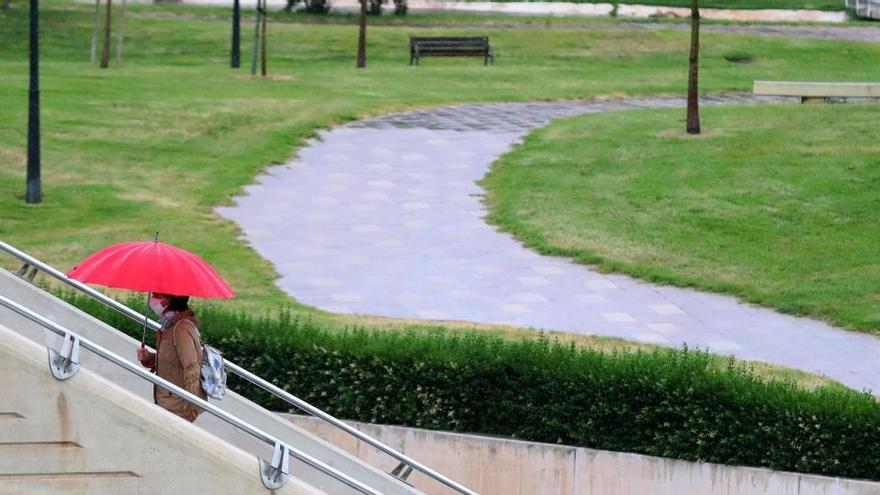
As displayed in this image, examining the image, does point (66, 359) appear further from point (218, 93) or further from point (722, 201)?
point (218, 93)

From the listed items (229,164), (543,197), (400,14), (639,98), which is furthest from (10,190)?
(400,14)

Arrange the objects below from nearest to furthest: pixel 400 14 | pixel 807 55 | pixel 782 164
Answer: pixel 782 164
pixel 807 55
pixel 400 14

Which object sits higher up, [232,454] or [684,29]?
[684,29]

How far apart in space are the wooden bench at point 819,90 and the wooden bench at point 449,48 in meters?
11.2

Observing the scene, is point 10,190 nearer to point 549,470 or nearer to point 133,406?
point 549,470

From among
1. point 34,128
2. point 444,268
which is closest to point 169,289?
point 444,268

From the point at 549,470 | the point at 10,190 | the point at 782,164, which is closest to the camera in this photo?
the point at 549,470

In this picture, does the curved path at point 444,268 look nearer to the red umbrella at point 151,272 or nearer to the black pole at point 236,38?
the red umbrella at point 151,272

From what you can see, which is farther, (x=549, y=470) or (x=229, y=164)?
(x=229, y=164)

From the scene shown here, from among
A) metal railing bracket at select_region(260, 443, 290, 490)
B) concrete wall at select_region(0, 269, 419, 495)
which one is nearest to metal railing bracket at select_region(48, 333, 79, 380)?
metal railing bracket at select_region(260, 443, 290, 490)

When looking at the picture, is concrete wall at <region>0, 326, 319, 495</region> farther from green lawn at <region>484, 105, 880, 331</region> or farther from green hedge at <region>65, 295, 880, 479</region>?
green lawn at <region>484, 105, 880, 331</region>

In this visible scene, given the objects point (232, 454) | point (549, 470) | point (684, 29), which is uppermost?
point (684, 29)

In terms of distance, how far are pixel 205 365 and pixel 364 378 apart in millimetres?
3490

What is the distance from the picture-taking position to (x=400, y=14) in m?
55.3
